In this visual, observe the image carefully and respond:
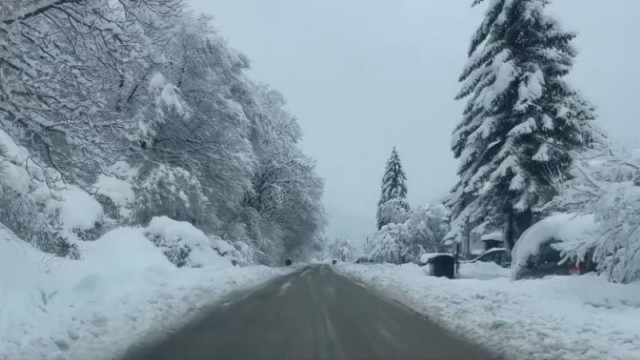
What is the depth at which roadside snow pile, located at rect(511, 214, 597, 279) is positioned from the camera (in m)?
16.8

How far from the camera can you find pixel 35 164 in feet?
33.7

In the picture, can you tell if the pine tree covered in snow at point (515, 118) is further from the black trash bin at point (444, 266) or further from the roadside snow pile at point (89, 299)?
the roadside snow pile at point (89, 299)

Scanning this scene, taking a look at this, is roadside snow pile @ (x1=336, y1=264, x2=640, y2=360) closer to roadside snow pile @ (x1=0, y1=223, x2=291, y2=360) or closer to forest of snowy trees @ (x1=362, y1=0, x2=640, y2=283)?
roadside snow pile @ (x1=0, y1=223, x2=291, y2=360)

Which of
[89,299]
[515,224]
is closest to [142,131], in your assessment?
[89,299]

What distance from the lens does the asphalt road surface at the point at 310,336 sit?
8.11 m

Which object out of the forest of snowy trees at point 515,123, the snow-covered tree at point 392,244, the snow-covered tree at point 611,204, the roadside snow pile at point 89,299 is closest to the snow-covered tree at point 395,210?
the snow-covered tree at point 392,244

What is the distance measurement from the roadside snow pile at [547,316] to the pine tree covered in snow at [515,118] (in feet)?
24.0

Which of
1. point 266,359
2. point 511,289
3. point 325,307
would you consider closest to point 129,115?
point 325,307

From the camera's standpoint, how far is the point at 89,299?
11.4 m

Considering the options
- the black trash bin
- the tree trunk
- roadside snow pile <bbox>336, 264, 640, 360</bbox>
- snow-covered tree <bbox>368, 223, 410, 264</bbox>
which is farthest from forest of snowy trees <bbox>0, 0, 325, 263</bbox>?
snow-covered tree <bbox>368, 223, 410, 264</bbox>

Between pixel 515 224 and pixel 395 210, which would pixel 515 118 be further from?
pixel 395 210

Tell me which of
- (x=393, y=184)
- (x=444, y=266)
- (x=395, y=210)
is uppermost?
(x=393, y=184)

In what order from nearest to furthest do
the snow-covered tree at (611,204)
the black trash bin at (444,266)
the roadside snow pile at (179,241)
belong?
the snow-covered tree at (611,204)
the roadside snow pile at (179,241)
the black trash bin at (444,266)

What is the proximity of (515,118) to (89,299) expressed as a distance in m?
18.3
